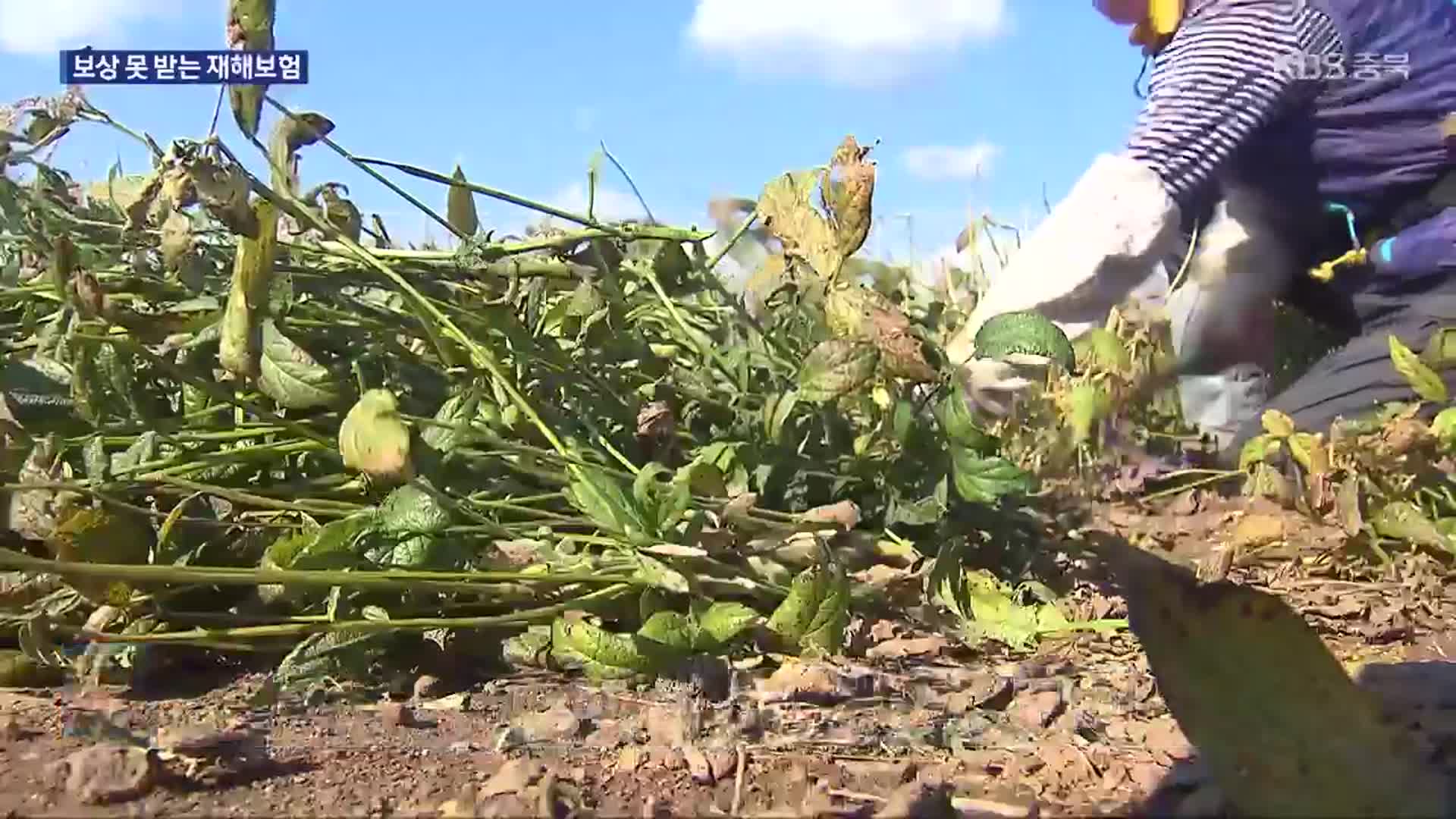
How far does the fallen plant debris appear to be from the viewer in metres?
0.71

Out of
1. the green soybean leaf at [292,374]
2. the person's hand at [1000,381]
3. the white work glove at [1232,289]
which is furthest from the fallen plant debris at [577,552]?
the white work glove at [1232,289]

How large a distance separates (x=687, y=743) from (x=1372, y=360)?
1.68 m

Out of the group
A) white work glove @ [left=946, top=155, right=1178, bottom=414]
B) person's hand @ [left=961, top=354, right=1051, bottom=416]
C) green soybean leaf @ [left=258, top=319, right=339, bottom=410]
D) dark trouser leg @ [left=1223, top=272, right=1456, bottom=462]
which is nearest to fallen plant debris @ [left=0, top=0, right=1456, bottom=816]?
green soybean leaf @ [left=258, top=319, right=339, bottom=410]

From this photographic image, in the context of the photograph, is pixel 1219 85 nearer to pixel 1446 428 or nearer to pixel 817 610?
pixel 1446 428

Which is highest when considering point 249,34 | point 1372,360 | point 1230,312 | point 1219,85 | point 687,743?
point 1219,85

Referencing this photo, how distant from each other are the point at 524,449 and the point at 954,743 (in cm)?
38

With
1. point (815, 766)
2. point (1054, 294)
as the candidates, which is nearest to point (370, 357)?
point (815, 766)

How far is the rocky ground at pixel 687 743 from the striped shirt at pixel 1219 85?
1.15m

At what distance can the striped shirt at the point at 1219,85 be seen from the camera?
6.70ft

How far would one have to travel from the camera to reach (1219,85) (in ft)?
6.78

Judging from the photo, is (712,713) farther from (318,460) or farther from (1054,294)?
(1054,294)

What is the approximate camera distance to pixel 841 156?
0.96 metres

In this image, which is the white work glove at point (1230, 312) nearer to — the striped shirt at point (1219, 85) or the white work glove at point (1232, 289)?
the white work glove at point (1232, 289)
